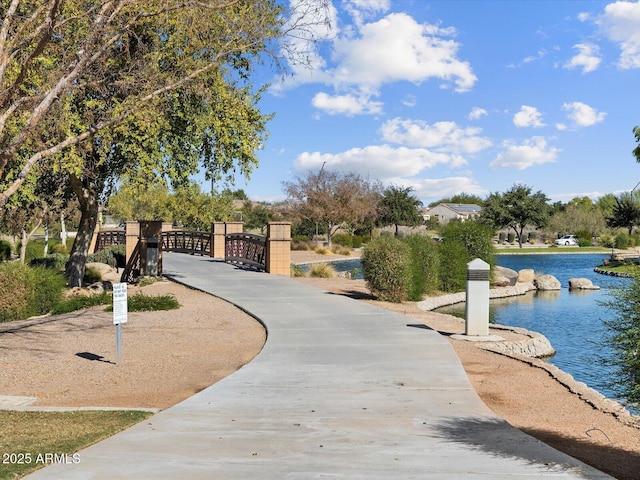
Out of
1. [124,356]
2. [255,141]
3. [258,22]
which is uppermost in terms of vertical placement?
[258,22]

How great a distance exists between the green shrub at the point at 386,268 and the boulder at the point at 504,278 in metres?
10.8

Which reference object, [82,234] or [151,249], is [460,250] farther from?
[82,234]

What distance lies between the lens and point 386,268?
759 inches

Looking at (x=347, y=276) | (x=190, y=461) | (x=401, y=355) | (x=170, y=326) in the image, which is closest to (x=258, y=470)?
(x=190, y=461)

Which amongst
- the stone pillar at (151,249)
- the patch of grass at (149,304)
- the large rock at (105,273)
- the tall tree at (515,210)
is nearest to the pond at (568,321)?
the patch of grass at (149,304)

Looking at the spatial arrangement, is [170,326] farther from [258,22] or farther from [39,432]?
[39,432]

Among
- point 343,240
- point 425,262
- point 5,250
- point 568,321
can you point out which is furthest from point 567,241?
point 5,250

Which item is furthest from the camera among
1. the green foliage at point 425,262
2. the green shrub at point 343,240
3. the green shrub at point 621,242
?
the green shrub at point 621,242

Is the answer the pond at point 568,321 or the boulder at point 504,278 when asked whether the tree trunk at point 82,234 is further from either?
the boulder at point 504,278

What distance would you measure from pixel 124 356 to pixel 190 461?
666 cm

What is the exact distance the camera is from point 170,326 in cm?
1521

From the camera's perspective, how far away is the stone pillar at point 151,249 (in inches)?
1007

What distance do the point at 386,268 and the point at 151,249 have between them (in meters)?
10.7

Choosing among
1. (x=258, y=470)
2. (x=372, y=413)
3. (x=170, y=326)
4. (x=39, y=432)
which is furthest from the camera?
(x=170, y=326)
